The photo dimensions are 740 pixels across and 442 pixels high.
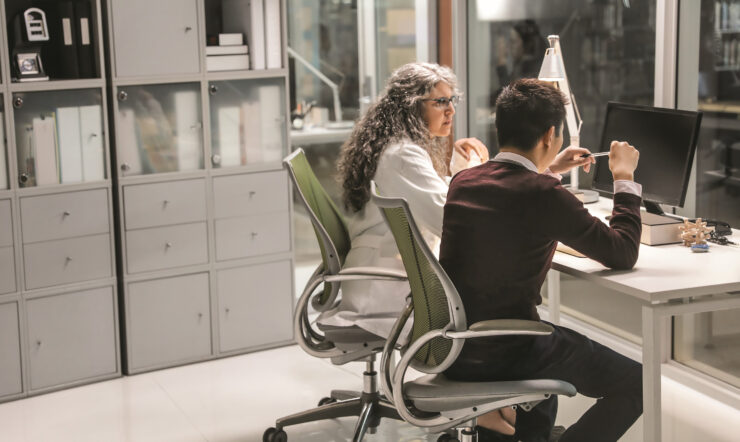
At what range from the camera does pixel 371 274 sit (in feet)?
9.68

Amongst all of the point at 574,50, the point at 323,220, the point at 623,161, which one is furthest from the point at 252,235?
the point at 623,161

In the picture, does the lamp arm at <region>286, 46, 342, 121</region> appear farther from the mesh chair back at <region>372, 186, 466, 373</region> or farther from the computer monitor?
the mesh chair back at <region>372, 186, 466, 373</region>

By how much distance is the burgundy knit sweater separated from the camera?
2.46 m

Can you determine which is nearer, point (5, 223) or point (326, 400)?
point (326, 400)

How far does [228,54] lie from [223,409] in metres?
1.53

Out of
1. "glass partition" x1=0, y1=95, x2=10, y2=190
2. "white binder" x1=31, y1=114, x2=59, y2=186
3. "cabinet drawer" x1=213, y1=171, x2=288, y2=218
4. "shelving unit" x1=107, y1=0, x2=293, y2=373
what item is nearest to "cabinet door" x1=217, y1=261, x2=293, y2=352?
"shelving unit" x1=107, y1=0, x2=293, y2=373

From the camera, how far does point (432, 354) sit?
8.38 feet

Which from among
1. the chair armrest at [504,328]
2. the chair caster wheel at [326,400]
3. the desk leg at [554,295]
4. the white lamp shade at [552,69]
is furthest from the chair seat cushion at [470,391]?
the white lamp shade at [552,69]

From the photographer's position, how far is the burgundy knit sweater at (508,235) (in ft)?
8.05

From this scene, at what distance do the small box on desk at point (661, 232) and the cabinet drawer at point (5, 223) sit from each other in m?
2.40

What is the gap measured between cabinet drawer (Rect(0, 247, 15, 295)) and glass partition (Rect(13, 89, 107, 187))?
10.7 inches

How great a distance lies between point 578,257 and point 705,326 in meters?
1.34

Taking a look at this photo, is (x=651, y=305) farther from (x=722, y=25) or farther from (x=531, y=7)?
(x=531, y=7)

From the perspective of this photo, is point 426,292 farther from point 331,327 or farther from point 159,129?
point 159,129
